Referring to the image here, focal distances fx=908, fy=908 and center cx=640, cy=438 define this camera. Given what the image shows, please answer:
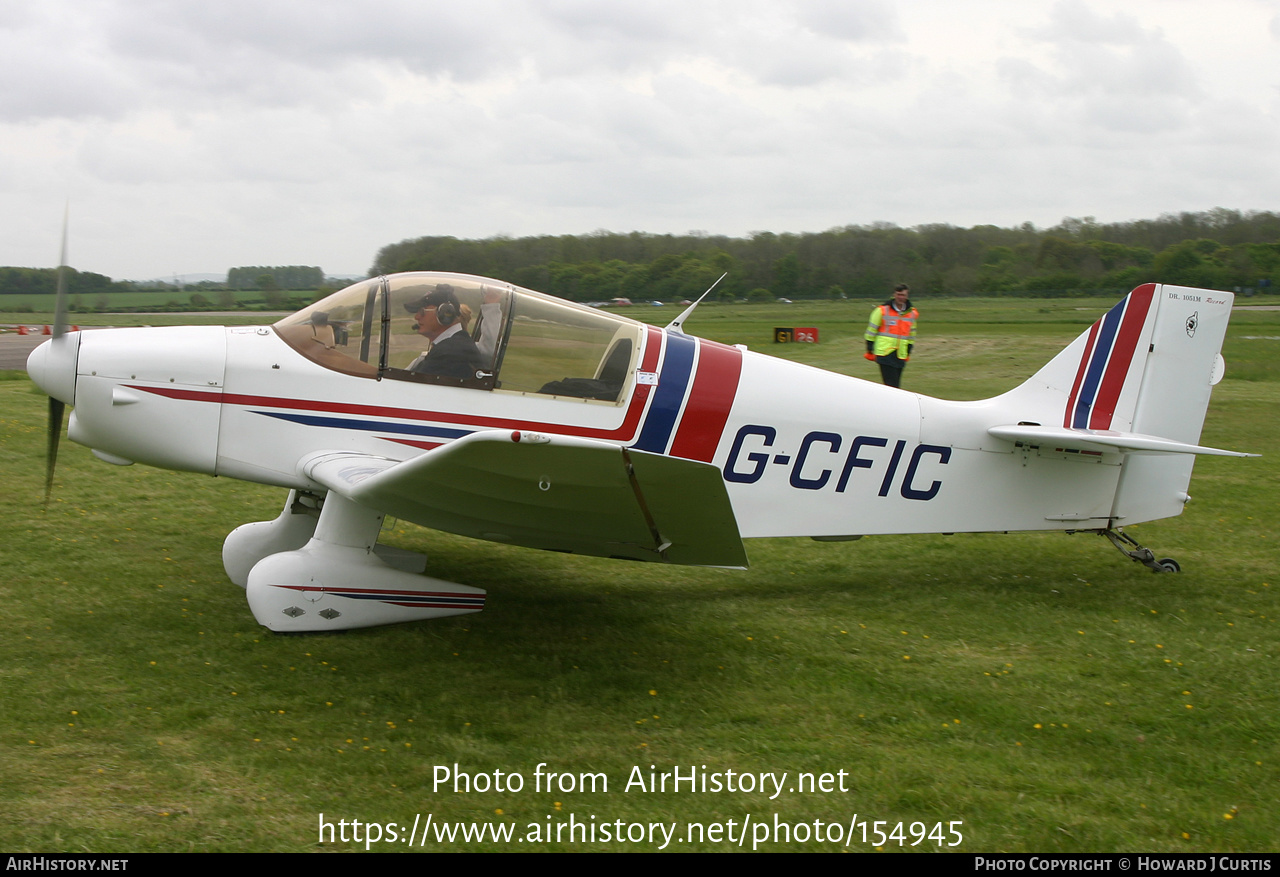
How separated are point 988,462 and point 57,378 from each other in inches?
208

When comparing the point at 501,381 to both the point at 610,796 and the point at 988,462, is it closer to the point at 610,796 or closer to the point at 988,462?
the point at 610,796

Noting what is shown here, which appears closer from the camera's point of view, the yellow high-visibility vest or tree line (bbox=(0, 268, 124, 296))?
tree line (bbox=(0, 268, 124, 296))

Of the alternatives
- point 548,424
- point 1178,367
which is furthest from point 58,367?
point 1178,367

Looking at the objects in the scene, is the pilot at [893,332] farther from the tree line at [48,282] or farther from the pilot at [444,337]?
the tree line at [48,282]

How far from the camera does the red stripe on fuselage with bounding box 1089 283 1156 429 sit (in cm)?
582

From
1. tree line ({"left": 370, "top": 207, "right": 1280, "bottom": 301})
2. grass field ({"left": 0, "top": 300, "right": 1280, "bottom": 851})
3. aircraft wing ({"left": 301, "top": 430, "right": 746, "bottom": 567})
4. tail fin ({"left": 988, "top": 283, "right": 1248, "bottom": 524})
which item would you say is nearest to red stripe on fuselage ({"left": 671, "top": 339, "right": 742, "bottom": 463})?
aircraft wing ({"left": 301, "top": 430, "right": 746, "bottom": 567})

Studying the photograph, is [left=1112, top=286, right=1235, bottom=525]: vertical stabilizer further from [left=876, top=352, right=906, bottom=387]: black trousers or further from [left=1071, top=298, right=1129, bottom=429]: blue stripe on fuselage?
[left=876, top=352, right=906, bottom=387]: black trousers

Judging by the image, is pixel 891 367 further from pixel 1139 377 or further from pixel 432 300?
pixel 432 300

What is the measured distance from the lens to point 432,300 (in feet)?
16.3

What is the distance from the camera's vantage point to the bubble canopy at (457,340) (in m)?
4.91

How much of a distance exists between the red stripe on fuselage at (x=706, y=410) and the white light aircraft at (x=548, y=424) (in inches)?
0.5

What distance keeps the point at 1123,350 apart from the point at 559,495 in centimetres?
404
